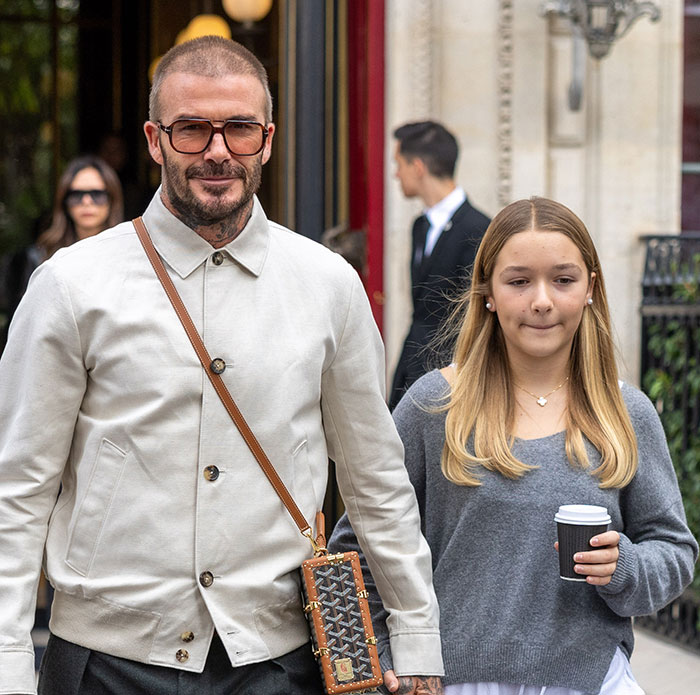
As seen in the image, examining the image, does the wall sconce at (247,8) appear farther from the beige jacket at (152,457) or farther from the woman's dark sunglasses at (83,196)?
the beige jacket at (152,457)

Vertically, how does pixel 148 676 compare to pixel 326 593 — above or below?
below

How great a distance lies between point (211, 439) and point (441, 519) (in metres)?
0.66

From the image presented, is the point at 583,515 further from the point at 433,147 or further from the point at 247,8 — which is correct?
the point at 247,8

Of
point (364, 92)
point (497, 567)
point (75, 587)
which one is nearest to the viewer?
point (75, 587)

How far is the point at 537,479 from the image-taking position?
275 centimetres

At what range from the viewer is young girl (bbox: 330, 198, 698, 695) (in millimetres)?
2682

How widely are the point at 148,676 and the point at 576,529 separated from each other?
82 centimetres

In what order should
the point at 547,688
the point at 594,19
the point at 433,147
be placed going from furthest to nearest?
the point at 594,19, the point at 433,147, the point at 547,688

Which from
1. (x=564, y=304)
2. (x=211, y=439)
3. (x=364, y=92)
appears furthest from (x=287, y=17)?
(x=211, y=439)

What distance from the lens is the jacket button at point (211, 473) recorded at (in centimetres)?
237

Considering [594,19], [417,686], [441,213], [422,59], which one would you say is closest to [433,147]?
[441,213]

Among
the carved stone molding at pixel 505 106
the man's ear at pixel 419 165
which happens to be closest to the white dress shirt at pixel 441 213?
the man's ear at pixel 419 165

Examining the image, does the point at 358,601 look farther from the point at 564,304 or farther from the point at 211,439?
the point at 564,304

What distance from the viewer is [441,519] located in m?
2.83
